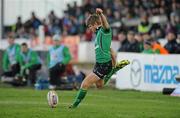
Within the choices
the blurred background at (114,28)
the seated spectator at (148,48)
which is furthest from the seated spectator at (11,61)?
the seated spectator at (148,48)

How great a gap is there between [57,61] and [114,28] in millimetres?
11200

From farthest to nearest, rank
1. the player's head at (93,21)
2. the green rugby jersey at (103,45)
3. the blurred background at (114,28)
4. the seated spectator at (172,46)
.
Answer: the seated spectator at (172,46) → the blurred background at (114,28) → the green rugby jersey at (103,45) → the player's head at (93,21)

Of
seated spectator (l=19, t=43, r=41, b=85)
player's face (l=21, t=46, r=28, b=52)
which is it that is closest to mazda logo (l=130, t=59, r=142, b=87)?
seated spectator (l=19, t=43, r=41, b=85)

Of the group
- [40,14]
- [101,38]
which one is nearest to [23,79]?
[101,38]

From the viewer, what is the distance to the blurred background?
85.5 feet

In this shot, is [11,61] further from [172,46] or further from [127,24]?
[127,24]

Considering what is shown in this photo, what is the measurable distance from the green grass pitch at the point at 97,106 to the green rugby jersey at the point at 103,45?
1172mm

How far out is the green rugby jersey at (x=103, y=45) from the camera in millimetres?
17677

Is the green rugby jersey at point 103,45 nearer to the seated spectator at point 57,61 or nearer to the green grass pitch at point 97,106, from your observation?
the green grass pitch at point 97,106

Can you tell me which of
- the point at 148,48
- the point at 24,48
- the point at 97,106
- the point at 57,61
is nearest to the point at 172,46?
the point at 148,48

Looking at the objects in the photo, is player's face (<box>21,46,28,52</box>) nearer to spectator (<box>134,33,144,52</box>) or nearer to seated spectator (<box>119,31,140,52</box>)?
seated spectator (<box>119,31,140,52</box>)

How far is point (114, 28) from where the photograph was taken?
3850 centimetres

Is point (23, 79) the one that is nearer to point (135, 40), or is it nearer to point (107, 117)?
point (135, 40)

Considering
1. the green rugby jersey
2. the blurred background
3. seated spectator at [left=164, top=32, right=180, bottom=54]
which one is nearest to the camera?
the green rugby jersey
